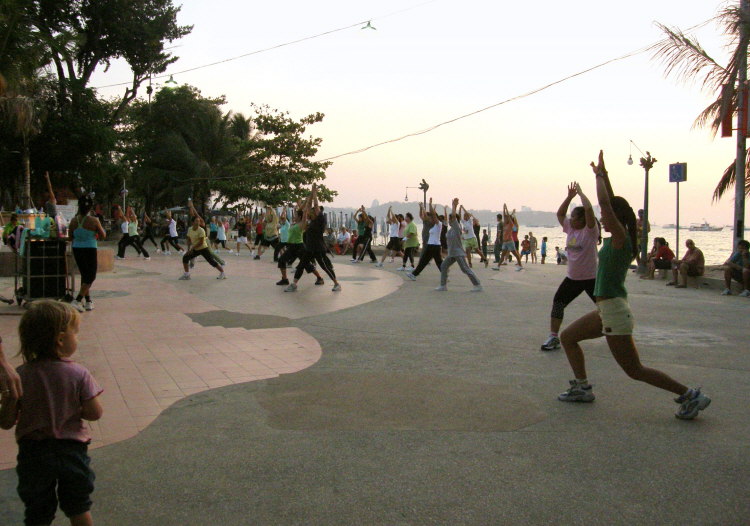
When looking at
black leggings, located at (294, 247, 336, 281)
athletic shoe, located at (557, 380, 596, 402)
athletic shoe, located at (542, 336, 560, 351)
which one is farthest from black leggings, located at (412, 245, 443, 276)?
athletic shoe, located at (557, 380, 596, 402)

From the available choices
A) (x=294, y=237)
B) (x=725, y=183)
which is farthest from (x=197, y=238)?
(x=725, y=183)

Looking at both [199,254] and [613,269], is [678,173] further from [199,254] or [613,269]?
[613,269]

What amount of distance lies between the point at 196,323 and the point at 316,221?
469cm

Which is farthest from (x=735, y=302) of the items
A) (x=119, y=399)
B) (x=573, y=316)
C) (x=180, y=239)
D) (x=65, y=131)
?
(x=180, y=239)

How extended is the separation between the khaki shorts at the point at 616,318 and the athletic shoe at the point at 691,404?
1.97 ft

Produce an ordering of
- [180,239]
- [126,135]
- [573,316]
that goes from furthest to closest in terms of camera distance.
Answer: [126,135] < [180,239] < [573,316]

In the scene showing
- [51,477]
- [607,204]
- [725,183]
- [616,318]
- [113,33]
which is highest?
[113,33]

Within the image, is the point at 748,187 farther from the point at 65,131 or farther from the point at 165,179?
the point at 165,179

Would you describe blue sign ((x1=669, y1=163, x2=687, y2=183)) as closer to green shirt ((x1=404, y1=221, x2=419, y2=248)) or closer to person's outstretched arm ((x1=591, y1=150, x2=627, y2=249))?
green shirt ((x1=404, y1=221, x2=419, y2=248))

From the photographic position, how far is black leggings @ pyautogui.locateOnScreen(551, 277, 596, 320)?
7367mm

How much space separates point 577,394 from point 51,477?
13.0 ft

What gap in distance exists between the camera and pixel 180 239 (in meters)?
40.0

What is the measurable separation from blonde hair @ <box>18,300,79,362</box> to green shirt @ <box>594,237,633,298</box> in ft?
12.2

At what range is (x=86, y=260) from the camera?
10.2 m
